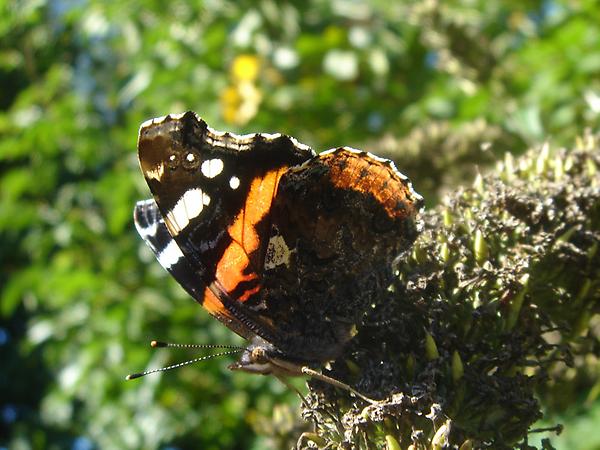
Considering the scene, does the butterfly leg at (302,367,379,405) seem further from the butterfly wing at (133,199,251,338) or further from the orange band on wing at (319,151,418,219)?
the orange band on wing at (319,151,418,219)

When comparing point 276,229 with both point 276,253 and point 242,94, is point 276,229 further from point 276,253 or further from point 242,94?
point 242,94

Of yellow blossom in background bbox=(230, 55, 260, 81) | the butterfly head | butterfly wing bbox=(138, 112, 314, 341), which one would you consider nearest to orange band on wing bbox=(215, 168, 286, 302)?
butterfly wing bbox=(138, 112, 314, 341)

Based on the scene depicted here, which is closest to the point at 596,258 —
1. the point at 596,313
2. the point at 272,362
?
the point at 596,313

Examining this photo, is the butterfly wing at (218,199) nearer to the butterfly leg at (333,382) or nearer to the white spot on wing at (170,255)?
the white spot on wing at (170,255)

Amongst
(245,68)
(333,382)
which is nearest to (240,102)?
(245,68)

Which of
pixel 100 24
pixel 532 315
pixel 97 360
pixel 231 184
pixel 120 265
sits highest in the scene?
pixel 100 24

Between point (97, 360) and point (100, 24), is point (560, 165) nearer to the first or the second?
point (97, 360)
